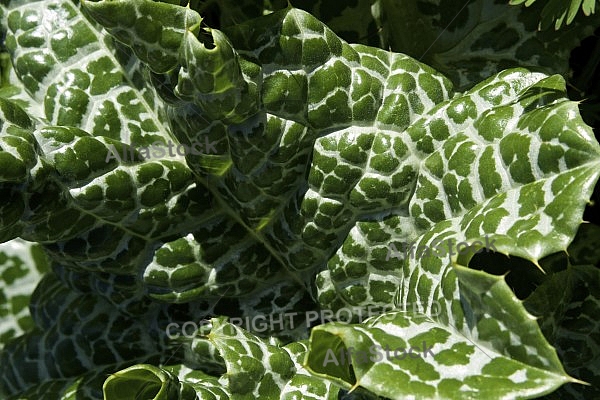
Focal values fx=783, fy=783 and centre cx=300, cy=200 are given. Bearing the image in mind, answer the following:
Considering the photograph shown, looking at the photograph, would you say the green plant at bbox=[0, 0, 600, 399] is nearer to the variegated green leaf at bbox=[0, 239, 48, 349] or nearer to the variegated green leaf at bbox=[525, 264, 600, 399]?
the variegated green leaf at bbox=[525, 264, 600, 399]

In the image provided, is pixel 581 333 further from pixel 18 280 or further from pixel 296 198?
pixel 18 280

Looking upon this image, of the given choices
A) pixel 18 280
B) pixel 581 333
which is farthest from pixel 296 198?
pixel 18 280

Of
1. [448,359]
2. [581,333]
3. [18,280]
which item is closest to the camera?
[448,359]

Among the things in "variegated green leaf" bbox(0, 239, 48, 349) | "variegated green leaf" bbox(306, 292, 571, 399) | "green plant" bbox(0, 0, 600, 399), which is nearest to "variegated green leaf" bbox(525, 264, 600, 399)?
"green plant" bbox(0, 0, 600, 399)

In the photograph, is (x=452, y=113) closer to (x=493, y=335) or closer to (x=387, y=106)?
(x=387, y=106)

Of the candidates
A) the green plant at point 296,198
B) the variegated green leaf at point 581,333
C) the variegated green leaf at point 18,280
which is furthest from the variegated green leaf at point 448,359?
the variegated green leaf at point 18,280

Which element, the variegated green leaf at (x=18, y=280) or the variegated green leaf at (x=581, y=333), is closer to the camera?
the variegated green leaf at (x=581, y=333)

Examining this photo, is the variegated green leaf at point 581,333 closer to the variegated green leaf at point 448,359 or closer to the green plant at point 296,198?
the green plant at point 296,198

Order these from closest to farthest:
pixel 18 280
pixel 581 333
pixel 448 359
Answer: pixel 448 359 → pixel 581 333 → pixel 18 280

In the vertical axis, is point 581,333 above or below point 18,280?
above
